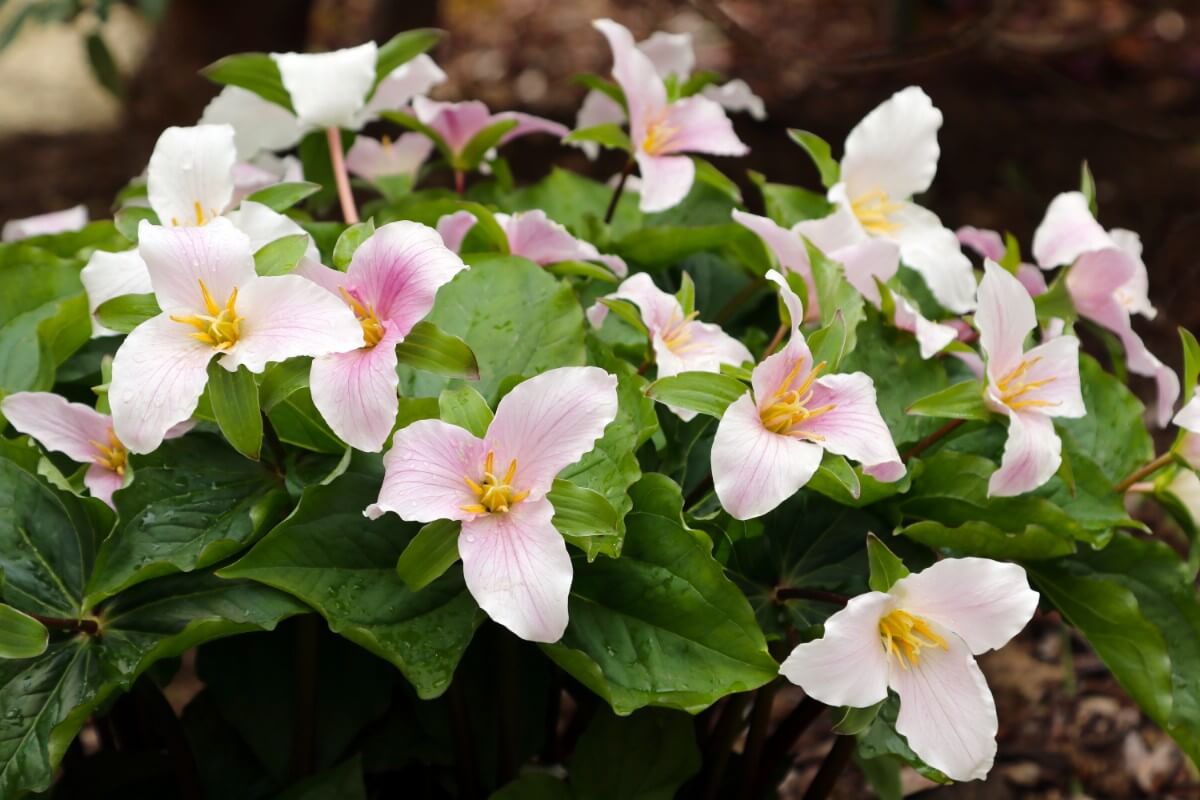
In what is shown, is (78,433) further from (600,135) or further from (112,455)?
(600,135)

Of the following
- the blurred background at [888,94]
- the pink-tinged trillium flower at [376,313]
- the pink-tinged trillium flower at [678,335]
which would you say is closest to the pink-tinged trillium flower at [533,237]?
the pink-tinged trillium flower at [678,335]

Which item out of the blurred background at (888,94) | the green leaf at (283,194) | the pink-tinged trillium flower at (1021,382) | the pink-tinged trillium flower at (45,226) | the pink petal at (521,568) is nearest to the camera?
the pink petal at (521,568)

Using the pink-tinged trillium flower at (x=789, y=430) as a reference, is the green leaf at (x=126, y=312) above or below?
above

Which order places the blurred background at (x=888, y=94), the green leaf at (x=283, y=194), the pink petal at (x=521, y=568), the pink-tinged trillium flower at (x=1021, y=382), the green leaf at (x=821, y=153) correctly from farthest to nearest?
the blurred background at (x=888, y=94), the green leaf at (x=821, y=153), the green leaf at (x=283, y=194), the pink-tinged trillium flower at (x=1021, y=382), the pink petal at (x=521, y=568)

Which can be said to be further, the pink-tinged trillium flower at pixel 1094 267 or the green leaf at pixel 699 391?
the pink-tinged trillium flower at pixel 1094 267

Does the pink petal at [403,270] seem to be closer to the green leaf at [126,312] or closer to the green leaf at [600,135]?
the green leaf at [126,312]

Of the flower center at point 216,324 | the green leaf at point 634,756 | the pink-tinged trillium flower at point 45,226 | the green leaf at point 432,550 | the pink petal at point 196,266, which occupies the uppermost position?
the pink petal at point 196,266
